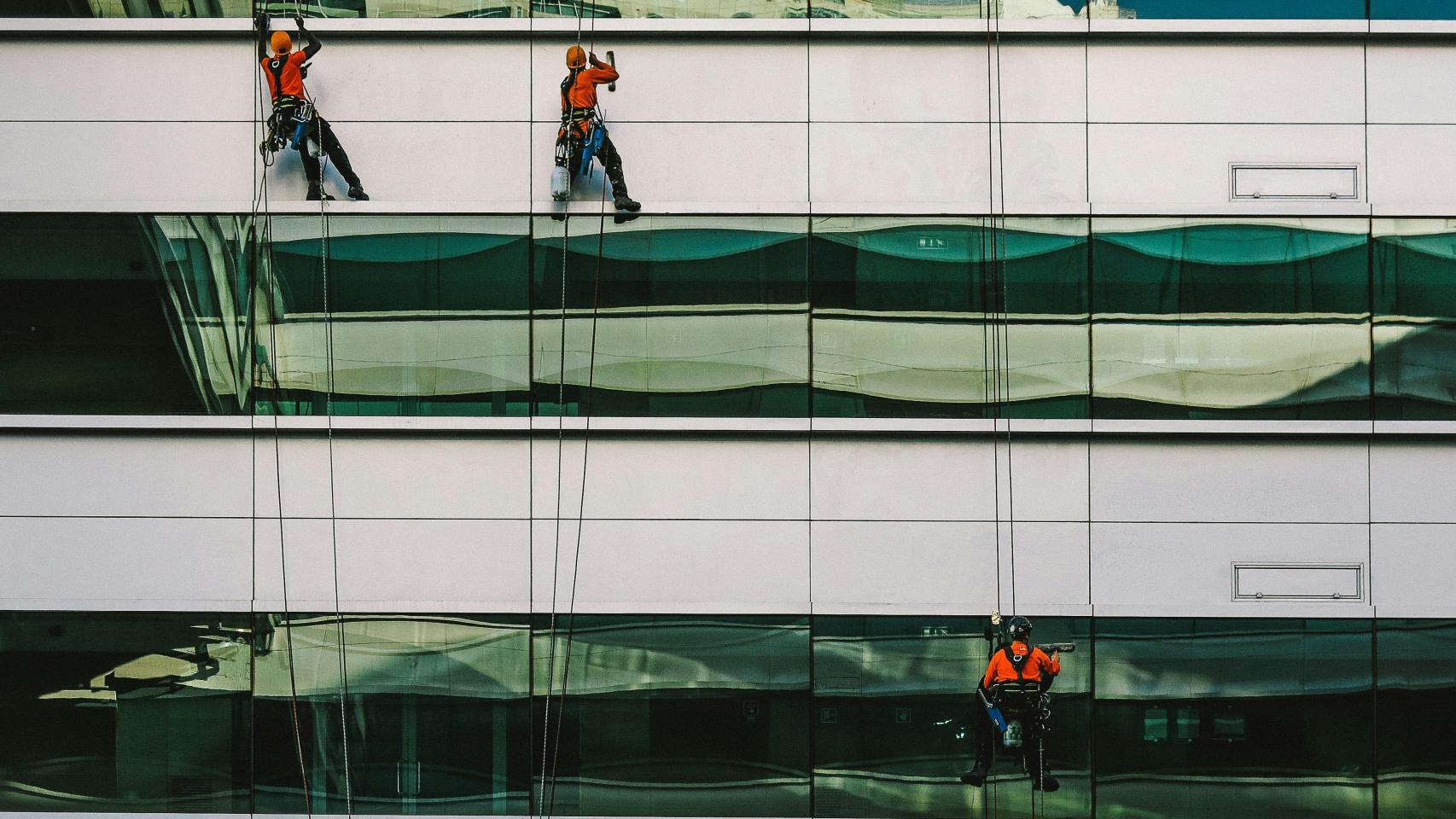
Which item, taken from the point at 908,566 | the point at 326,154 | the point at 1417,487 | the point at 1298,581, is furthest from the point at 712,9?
the point at 1417,487

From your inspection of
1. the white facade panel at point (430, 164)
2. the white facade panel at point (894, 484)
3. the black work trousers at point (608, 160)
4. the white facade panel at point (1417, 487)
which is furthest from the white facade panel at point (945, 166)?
the white facade panel at point (1417, 487)

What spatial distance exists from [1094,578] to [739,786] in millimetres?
3856

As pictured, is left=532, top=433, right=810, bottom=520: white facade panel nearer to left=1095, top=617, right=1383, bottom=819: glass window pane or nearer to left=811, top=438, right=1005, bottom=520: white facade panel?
left=811, top=438, right=1005, bottom=520: white facade panel

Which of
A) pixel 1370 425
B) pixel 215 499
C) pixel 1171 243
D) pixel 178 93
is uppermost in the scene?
pixel 178 93

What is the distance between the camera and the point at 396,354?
31.9ft

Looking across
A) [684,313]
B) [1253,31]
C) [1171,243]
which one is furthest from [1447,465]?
[684,313]

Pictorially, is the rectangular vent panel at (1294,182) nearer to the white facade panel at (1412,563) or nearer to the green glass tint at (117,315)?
the white facade panel at (1412,563)

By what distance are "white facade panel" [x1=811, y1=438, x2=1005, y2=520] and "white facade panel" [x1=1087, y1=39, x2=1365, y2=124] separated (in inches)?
141

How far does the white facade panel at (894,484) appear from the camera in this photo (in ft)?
31.6

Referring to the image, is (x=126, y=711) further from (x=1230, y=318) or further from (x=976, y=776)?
(x=1230, y=318)

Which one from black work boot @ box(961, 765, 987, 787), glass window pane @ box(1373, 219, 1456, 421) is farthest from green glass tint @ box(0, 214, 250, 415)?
glass window pane @ box(1373, 219, 1456, 421)

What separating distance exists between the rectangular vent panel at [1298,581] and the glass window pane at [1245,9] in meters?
5.12

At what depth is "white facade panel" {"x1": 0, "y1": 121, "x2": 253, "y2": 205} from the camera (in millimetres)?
9727

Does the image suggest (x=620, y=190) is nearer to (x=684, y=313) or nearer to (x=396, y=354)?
(x=684, y=313)
